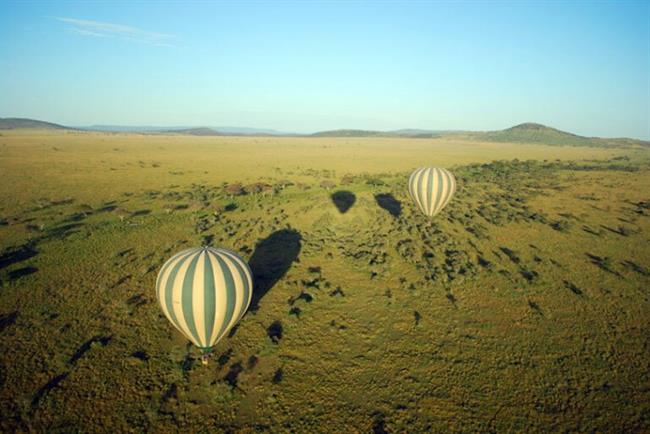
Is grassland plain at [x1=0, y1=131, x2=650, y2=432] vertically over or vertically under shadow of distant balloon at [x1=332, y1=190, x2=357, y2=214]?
under

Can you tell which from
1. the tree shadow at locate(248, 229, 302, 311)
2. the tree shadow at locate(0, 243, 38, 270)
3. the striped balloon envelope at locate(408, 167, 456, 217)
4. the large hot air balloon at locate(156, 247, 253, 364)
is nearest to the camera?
the large hot air balloon at locate(156, 247, 253, 364)

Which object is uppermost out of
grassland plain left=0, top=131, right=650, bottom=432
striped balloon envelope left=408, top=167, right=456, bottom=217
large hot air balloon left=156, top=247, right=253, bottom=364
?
striped balloon envelope left=408, top=167, right=456, bottom=217

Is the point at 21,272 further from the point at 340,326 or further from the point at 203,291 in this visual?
the point at 340,326

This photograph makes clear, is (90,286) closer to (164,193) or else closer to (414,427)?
(414,427)

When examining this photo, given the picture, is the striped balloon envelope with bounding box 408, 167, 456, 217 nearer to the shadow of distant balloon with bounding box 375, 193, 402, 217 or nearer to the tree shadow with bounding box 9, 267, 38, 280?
the shadow of distant balloon with bounding box 375, 193, 402, 217

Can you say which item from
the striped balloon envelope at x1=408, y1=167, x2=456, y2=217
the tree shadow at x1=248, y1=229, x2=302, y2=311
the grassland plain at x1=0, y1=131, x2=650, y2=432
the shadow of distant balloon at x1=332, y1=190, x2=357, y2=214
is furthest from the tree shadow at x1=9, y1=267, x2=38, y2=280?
the striped balloon envelope at x1=408, y1=167, x2=456, y2=217

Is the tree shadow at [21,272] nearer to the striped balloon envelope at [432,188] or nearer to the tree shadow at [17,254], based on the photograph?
the tree shadow at [17,254]

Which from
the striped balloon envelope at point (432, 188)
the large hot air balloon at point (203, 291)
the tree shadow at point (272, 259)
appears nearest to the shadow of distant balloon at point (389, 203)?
the striped balloon envelope at point (432, 188)
